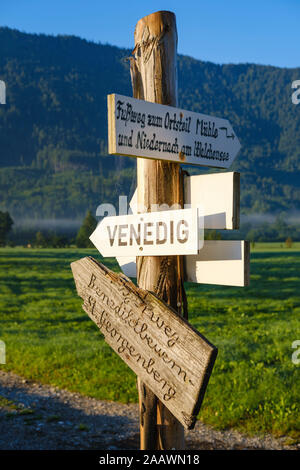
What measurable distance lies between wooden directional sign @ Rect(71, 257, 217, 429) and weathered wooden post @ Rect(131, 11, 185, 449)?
25cm

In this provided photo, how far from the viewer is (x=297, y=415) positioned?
21.8 ft

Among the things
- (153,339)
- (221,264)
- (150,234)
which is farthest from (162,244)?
(153,339)

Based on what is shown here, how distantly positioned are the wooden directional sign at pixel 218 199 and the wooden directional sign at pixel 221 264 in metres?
0.13

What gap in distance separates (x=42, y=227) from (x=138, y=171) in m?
26.0

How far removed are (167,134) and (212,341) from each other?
7993 millimetres

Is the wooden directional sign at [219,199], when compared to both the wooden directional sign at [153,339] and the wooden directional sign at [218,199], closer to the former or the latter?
the wooden directional sign at [218,199]

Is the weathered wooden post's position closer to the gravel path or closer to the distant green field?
the gravel path

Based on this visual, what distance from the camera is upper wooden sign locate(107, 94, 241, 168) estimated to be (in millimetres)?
2838

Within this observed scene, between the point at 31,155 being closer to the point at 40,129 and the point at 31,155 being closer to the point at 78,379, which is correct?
the point at 40,129

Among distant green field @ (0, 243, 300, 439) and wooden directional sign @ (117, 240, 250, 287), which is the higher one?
wooden directional sign @ (117, 240, 250, 287)

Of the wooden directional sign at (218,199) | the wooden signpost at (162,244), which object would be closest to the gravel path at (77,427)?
the wooden signpost at (162,244)

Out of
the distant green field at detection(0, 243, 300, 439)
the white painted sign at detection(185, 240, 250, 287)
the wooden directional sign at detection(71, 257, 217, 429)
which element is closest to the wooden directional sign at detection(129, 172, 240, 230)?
the white painted sign at detection(185, 240, 250, 287)

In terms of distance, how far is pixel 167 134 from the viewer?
306cm

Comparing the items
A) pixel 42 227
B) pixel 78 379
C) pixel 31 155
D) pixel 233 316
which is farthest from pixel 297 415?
pixel 31 155
